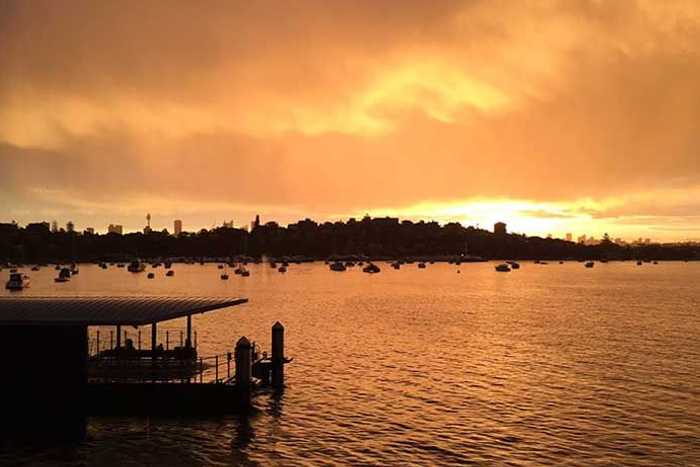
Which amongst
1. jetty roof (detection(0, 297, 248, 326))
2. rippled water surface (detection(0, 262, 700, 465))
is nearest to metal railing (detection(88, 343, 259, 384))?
rippled water surface (detection(0, 262, 700, 465))

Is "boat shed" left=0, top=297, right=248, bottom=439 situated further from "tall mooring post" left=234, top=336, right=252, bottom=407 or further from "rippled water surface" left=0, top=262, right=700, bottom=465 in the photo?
"tall mooring post" left=234, top=336, right=252, bottom=407

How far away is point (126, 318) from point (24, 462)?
8.22 m

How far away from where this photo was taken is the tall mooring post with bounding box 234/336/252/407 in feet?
128

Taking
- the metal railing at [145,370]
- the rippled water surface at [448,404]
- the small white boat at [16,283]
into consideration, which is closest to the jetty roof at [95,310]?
the metal railing at [145,370]

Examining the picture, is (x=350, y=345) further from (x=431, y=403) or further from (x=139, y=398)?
(x=139, y=398)

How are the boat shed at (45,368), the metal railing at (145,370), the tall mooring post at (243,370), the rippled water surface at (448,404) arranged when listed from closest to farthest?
the rippled water surface at (448,404) → the boat shed at (45,368) → the tall mooring post at (243,370) → the metal railing at (145,370)

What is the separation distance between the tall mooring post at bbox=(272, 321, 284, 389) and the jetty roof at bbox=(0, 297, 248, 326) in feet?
21.2

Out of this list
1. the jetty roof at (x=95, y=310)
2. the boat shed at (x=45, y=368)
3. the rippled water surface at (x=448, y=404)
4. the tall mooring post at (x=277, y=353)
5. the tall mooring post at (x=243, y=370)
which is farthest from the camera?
the tall mooring post at (x=277, y=353)

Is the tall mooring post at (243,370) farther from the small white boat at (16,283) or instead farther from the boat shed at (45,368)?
the small white boat at (16,283)

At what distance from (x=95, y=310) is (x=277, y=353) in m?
14.5

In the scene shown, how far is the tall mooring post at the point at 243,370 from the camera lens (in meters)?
39.2

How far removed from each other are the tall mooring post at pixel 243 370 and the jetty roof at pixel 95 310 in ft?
10.7

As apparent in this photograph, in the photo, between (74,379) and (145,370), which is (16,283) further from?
(74,379)

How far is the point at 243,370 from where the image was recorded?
39344 millimetres
